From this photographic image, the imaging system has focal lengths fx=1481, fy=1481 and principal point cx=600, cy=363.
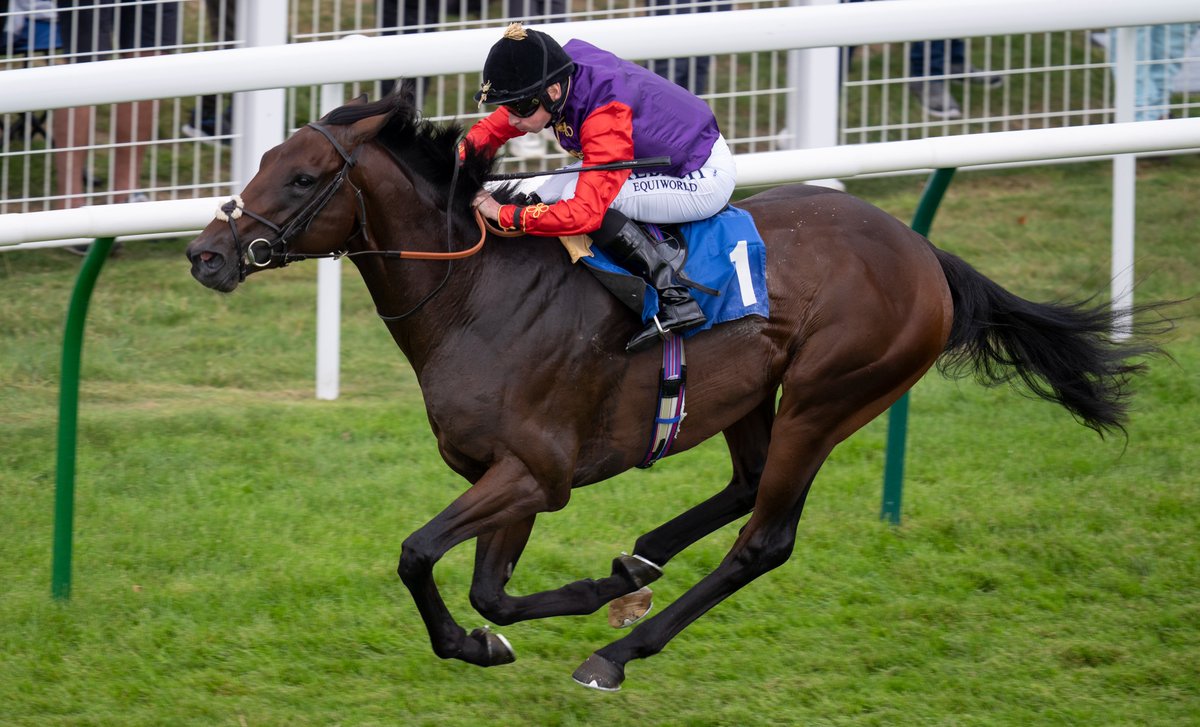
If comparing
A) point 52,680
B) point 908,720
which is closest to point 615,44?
point 908,720

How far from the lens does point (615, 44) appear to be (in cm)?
456

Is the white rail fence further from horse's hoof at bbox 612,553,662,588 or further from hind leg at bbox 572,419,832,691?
horse's hoof at bbox 612,553,662,588

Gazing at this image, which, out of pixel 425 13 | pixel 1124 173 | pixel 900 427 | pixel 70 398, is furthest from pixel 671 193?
pixel 1124 173

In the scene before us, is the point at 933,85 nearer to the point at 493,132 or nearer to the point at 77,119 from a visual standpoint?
the point at 493,132

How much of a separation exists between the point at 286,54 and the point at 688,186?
127cm

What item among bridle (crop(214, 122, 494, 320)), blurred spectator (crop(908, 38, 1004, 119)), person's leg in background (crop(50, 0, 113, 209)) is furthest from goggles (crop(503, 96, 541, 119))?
blurred spectator (crop(908, 38, 1004, 119))

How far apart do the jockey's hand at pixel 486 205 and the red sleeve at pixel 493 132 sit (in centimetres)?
18

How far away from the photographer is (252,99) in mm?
6090

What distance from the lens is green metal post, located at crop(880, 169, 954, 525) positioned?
4766 millimetres

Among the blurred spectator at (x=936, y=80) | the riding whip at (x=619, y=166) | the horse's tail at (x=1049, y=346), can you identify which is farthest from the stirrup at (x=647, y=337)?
the blurred spectator at (x=936, y=80)

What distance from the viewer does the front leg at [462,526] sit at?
3.82m

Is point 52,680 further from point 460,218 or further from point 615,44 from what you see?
point 615,44

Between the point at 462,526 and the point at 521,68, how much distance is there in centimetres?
120

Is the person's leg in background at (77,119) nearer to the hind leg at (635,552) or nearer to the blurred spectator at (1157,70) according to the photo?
the hind leg at (635,552)
